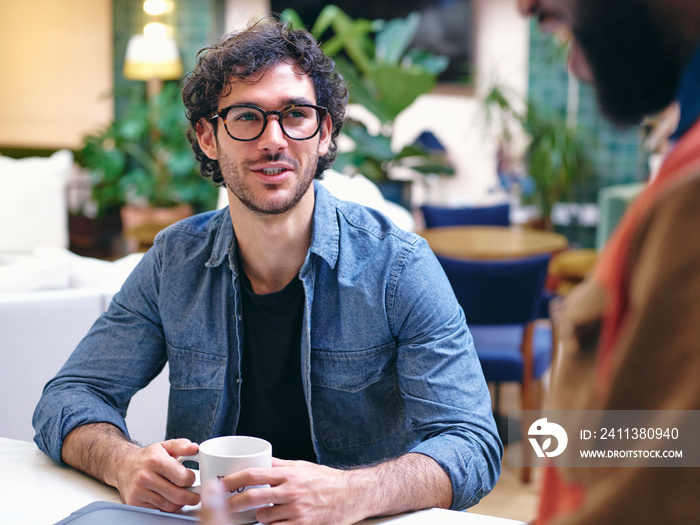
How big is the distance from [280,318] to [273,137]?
306mm

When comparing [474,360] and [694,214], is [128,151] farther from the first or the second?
[694,214]

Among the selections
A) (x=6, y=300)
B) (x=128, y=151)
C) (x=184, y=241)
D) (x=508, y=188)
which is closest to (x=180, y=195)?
(x=128, y=151)

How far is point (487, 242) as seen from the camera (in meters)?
3.36

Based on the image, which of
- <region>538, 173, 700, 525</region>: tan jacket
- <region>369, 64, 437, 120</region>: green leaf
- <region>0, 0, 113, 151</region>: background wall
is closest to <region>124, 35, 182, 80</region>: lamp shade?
<region>0, 0, 113, 151</region>: background wall

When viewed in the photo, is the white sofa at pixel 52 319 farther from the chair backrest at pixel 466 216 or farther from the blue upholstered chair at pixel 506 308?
the chair backrest at pixel 466 216

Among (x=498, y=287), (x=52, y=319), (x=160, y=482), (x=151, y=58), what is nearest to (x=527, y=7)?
(x=160, y=482)

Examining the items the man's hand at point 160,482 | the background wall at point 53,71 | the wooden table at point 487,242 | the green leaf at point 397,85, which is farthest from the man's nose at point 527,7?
the background wall at point 53,71

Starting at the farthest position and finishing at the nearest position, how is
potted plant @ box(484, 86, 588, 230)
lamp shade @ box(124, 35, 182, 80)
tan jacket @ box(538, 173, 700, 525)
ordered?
1. lamp shade @ box(124, 35, 182, 80)
2. potted plant @ box(484, 86, 588, 230)
3. tan jacket @ box(538, 173, 700, 525)

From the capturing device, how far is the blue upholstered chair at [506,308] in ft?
7.42

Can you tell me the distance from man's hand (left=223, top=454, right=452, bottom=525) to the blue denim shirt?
5.8 inches

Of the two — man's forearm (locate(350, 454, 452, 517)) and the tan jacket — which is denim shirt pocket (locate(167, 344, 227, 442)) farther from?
the tan jacket

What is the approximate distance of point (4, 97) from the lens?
642 cm

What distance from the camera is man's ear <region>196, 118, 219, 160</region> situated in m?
1.36

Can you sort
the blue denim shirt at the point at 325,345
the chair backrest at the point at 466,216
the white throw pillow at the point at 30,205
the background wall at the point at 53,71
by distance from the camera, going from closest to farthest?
1. the blue denim shirt at the point at 325,345
2. the white throw pillow at the point at 30,205
3. the chair backrest at the point at 466,216
4. the background wall at the point at 53,71
